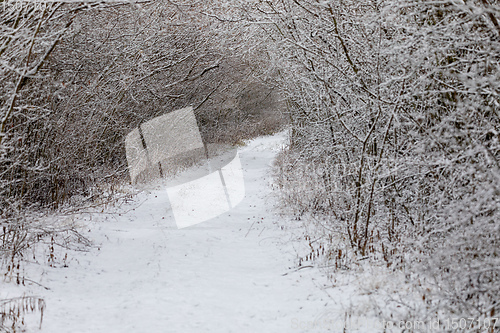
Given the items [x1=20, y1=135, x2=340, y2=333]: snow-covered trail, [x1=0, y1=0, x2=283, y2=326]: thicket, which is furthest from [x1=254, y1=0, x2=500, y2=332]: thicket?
[x1=0, y1=0, x2=283, y2=326]: thicket

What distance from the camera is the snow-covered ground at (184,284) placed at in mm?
3730

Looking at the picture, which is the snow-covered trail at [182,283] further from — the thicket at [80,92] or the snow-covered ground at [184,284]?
the thicket at [80,92]

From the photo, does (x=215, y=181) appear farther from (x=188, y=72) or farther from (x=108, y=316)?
(x=108, y=316)

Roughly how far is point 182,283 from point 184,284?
4 centimetres

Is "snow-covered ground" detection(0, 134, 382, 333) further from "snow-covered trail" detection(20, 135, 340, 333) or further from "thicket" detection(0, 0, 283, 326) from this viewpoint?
"thicket" detection(0, 0, 283, 326)

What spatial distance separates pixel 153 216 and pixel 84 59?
3411 mm

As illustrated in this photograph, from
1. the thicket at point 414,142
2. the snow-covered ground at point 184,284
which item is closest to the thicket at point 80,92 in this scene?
the snow-covered ground at point 184,284

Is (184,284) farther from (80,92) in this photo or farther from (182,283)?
(80,92)

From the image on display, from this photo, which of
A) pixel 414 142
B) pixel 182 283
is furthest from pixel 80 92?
pixel 414 142

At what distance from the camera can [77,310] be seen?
3965 millimetres

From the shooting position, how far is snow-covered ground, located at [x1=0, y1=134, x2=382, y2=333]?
3.73 metres

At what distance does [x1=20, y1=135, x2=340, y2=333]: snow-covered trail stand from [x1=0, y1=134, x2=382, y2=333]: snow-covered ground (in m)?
0.01

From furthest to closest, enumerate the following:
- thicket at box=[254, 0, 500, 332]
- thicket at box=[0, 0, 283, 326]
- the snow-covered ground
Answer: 1. thicket at box=[0, 0, 283, 326]
2. the snow-covered ground
3. thicket at box=[254, 0, 500, 332]

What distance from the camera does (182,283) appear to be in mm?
4719
